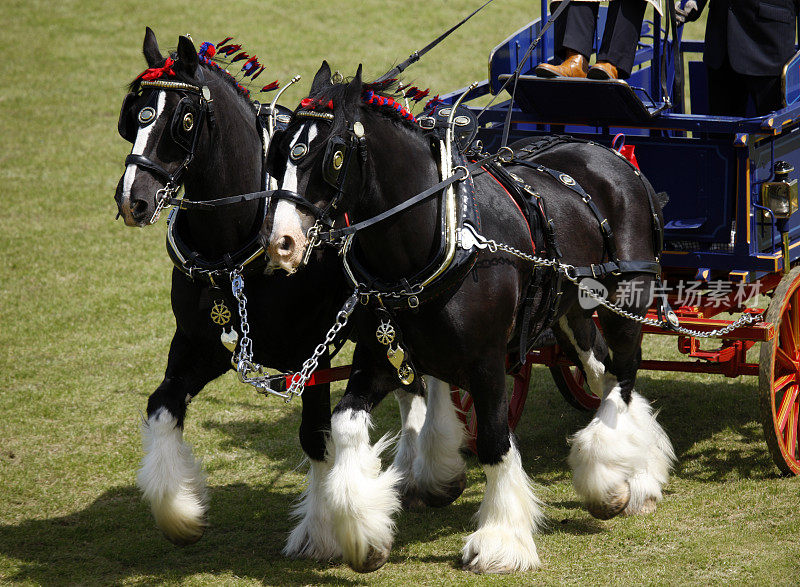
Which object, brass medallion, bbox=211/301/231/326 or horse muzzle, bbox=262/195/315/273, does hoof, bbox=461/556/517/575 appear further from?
horse muzzle, bbox=262/195/315/273

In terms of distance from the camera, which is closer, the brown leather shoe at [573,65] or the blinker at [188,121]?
the blinker at [188,121]

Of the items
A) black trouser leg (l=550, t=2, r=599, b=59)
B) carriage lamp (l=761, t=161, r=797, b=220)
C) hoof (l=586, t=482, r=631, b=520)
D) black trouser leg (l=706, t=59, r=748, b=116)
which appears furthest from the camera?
black trouser leg (l=706, t=59, r=748, b=116)

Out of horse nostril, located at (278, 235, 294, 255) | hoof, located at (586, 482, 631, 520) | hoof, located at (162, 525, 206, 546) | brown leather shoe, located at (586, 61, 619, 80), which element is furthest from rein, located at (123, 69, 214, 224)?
hoof, located at (586, 482, 631, 520)

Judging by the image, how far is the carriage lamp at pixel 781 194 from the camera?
4496 millimetres

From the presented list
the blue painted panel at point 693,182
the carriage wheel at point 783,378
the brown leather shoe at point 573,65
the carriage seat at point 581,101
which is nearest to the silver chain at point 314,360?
the carriage seat at point 581,101

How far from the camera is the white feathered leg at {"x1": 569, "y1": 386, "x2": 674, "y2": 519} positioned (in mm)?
4262

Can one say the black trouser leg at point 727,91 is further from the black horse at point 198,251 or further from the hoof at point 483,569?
the hoof at point 483,569

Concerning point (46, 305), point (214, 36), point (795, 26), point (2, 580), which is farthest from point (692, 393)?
point (214, 36)

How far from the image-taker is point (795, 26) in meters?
5.12

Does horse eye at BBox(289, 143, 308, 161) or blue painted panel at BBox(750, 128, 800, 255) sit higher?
horse eye at BBox(289, 143, 308, 161)

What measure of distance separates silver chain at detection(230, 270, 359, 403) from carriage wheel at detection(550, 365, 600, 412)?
2.22m

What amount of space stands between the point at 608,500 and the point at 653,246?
1.26 metres

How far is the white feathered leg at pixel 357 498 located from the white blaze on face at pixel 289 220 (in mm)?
891

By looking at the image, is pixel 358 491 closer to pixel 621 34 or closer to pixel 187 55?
pixel 187 55
